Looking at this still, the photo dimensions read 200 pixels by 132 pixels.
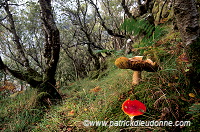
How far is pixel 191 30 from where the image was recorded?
1.22m

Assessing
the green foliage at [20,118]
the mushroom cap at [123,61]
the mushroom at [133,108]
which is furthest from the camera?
the green foliage at [20,118]

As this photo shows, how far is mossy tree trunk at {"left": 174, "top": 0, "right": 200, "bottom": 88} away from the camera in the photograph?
A: 1193 millimetres

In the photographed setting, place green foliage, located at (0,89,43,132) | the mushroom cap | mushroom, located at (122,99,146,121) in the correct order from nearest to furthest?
mushroom, located at (122,99,146,121)
the mushroom cap
green foliage, located at (0,89,43,132)

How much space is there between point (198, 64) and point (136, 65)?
0.69 meters

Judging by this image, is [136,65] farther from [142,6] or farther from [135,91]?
[142,6]

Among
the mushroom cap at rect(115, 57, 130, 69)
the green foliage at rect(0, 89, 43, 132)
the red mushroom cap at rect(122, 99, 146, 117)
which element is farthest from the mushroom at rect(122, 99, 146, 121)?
the green foliage at rect(0, 89, 43, 132)

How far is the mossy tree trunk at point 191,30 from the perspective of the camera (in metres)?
1.19

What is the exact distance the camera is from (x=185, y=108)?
1.12m

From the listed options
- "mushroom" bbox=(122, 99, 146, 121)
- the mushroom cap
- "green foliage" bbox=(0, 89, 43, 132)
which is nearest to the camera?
"mushroom" bbox=(122, 99, 146, 121)

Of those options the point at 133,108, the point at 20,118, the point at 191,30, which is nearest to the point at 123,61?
the point at 133,108

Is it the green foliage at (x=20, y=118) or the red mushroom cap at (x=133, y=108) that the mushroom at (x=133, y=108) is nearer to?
the red mushroom cap at (x=133, y=108)

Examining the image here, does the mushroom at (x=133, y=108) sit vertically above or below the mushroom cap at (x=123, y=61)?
below

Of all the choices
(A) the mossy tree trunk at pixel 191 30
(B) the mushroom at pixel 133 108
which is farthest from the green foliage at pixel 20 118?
(A) the mossy tree trunk at pixel 191 30

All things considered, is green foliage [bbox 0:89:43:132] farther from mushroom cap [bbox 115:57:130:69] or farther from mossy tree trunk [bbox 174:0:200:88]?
mossy tree trunk [bbox 174:0:200:88]
